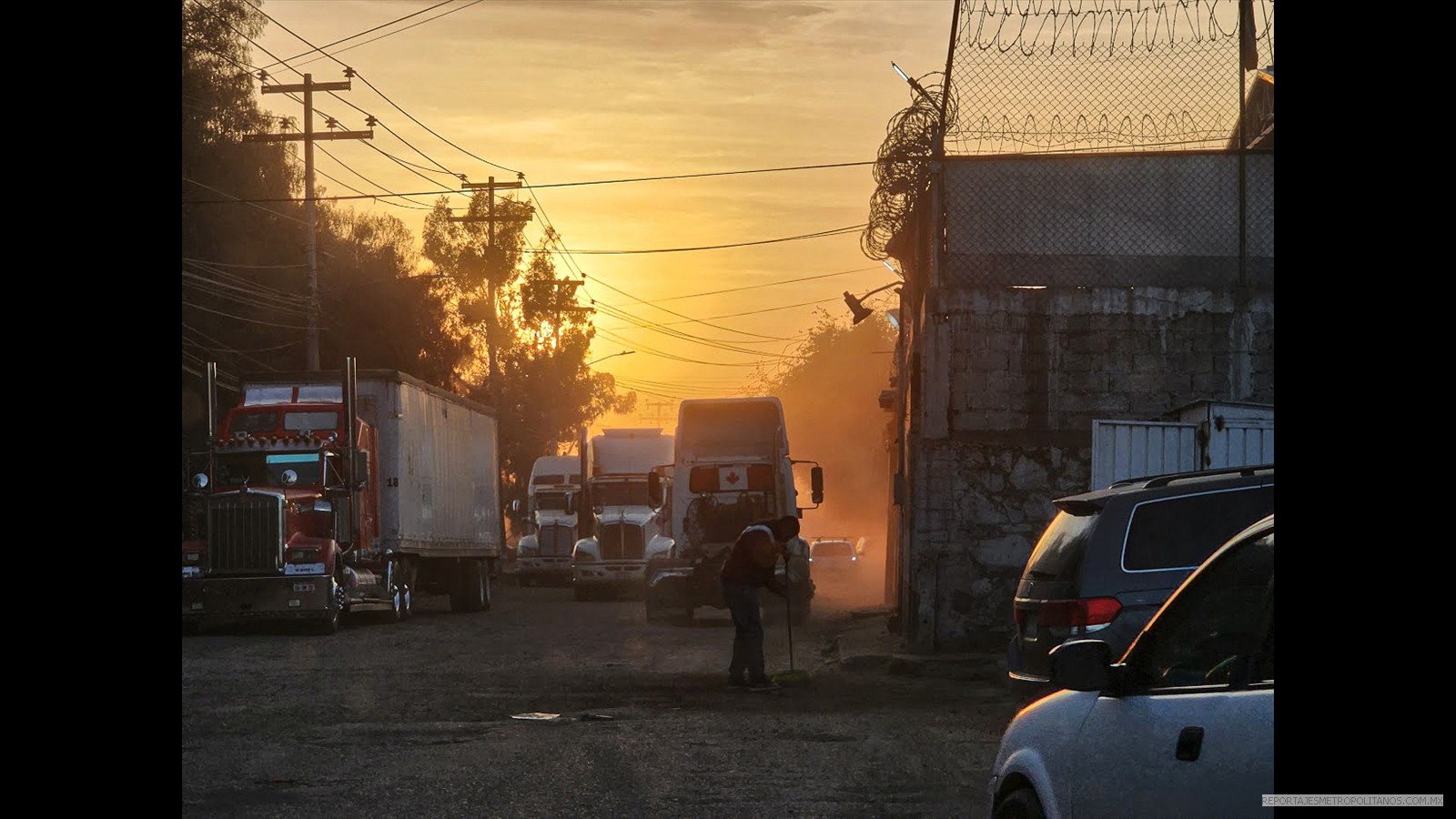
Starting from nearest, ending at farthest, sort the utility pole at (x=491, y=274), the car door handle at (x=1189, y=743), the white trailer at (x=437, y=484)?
1. the car door handle at (x=1189, y=743)
2. the white trailer at (x=437, y=484)
3. the utility pole at (x=491, y=274)

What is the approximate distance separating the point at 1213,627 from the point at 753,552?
11875 millimetres

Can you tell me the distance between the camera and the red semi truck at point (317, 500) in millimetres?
25406

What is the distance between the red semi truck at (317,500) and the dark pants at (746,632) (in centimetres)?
969

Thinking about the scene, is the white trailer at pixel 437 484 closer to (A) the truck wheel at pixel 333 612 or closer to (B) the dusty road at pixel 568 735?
(A) the truck wheel at pixel 333 612

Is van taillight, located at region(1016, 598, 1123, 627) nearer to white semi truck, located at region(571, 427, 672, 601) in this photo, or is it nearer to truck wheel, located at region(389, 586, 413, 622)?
truck wheel, located at region(389, 586, 413, 622)

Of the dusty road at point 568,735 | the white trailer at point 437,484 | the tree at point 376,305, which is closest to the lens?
the dusty road at point 568,735

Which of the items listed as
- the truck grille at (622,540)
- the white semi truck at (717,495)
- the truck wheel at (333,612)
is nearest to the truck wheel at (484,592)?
the truck grille at (622,540)

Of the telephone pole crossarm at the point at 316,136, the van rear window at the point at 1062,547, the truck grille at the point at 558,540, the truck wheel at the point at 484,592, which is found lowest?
the truck wheel at the point at 484,592

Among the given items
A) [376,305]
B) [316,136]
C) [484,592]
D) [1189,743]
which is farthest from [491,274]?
[1189,743]

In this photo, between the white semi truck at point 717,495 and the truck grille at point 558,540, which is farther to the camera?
the truck grille at point 558,540

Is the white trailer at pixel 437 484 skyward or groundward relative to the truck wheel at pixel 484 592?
skyward

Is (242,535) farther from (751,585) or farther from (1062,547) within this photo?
(1062,547)
